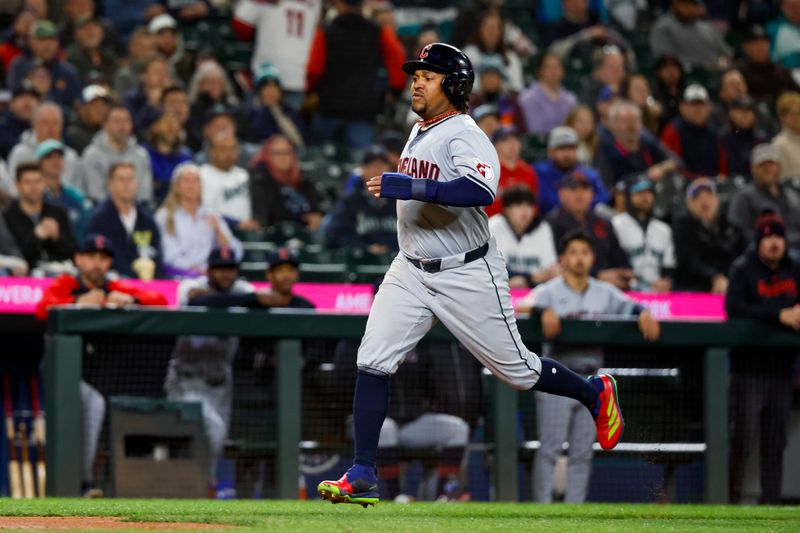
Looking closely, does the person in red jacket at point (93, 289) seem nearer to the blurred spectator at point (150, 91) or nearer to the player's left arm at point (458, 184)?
the player's left arm at point (458, 184)

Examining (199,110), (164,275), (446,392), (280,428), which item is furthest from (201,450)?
(199,110)

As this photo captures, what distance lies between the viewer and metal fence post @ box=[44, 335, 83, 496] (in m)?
7.84

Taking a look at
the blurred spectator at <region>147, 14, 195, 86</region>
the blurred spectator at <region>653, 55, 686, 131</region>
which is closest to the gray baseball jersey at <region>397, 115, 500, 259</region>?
the blurred spectator at <region>147, 14, 195, 86</region>

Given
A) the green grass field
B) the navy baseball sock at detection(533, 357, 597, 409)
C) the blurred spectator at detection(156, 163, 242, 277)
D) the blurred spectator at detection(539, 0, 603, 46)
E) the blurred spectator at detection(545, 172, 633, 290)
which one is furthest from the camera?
the blurred spectator at detection(539, 0, 603, 46)

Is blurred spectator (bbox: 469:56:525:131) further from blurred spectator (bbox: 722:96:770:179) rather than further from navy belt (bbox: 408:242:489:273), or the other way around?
navy belt (bbox: 408:242:489:273)

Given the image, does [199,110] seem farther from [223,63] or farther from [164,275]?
[164,275]

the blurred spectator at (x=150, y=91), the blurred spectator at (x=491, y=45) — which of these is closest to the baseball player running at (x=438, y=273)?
the blurred spectator at (x=150, y=91)

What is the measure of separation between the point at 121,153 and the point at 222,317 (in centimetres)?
307

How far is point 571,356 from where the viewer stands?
8.54 m

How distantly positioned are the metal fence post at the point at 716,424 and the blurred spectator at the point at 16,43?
6.80m

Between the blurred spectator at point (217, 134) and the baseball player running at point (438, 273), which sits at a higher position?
the blurred spectator at point (217, 134)

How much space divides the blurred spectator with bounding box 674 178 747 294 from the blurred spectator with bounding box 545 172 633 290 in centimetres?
67

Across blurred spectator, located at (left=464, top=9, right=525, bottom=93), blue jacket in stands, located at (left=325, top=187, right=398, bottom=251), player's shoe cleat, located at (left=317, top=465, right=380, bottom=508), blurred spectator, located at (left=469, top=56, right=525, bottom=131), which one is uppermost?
blurred spectator, located at (left=464, top=9, right=525, bottom=93)

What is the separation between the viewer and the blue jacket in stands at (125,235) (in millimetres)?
9656
